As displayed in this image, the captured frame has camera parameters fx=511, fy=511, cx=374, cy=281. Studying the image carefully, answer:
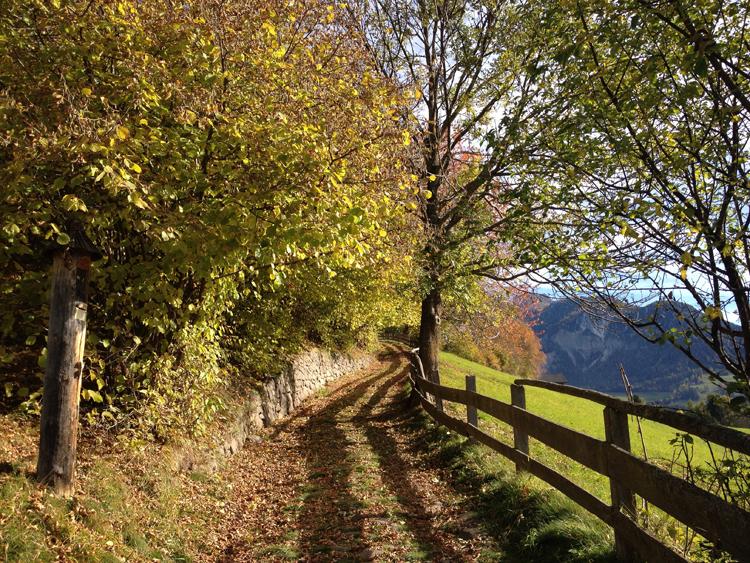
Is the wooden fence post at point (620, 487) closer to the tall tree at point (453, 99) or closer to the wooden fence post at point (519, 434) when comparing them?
the wooden fence post at point (519, 434)

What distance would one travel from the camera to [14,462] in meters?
5.14

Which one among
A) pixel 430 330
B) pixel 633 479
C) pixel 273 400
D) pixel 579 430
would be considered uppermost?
pixel 430 330

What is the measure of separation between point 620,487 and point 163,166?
570 centimetres

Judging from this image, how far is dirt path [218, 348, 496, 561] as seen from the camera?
5.73 metres

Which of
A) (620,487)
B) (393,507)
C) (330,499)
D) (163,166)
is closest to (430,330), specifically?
(330,499)

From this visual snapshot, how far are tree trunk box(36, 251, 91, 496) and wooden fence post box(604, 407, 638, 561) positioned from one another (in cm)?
513

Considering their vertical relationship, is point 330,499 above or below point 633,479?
below

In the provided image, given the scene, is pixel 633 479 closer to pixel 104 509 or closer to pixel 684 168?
pixel 684 168

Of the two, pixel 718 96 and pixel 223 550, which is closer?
pixel 718 96

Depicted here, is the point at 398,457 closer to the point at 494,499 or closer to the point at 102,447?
the point at 494,499

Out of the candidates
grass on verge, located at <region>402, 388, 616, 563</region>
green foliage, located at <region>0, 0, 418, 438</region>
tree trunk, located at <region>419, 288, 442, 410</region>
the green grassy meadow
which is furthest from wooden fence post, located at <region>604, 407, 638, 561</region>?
tree trunk, located at <region>419, 288, 442, 410</region>

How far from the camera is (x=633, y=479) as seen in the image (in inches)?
159

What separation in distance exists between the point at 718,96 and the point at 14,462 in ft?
22.5

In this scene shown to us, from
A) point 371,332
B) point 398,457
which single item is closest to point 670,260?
point 398,457
